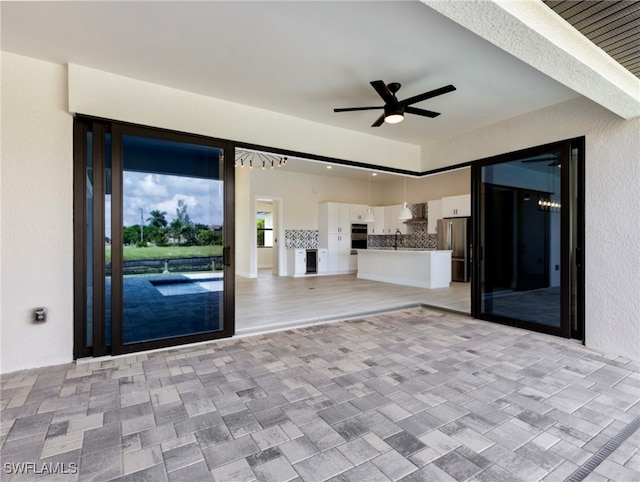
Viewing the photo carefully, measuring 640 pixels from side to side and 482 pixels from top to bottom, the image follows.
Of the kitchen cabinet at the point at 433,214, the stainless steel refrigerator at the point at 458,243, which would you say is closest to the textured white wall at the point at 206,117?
the stainless steel refrigerator at the point at 458,243

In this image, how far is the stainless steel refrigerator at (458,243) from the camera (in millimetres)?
8242

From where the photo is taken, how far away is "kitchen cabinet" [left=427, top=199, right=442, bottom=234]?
901cm

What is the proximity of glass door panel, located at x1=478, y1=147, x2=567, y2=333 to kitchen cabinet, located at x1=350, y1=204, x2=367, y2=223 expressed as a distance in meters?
5.86

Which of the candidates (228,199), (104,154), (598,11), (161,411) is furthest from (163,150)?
(598,11)

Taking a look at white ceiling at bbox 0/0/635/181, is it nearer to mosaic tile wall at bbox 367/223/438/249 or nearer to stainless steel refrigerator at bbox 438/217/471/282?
stainless steel refrigerator at bbox 438/217/471/282

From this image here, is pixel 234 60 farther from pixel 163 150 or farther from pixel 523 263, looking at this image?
pixel 523 263

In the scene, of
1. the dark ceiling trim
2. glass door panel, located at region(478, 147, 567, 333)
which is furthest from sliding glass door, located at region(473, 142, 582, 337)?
the dark ceiling trim

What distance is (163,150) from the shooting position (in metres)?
3.53

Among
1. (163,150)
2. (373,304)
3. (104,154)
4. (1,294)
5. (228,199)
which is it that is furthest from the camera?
(373,304)

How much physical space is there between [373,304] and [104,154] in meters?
4.18

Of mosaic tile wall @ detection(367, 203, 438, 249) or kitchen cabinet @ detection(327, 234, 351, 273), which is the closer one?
mosaic tile wall @ detection(367, 203, 438, 249)

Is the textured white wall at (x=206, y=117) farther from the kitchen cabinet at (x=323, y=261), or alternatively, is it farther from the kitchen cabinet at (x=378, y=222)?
the kitchen cabinet at (x=378, y=222)

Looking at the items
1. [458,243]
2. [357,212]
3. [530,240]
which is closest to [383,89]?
[530,240]

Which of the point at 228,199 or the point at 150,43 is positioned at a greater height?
the point at 150,43
